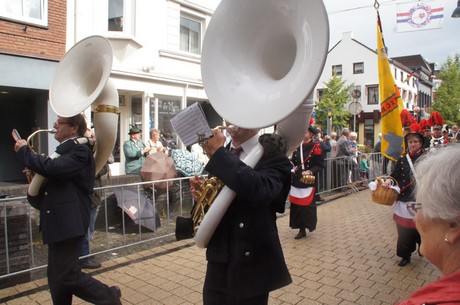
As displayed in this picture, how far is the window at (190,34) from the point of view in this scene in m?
11.1

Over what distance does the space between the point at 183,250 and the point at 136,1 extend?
6949mm

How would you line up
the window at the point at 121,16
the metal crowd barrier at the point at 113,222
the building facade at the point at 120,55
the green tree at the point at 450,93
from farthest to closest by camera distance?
the green tree at the point at 450,93
the window at the point at 121,16
the building facade at the point at 120,55
the metal crowd barrier at the point at 113,222

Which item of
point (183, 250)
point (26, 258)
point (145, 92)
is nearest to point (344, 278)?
point (183, 250)

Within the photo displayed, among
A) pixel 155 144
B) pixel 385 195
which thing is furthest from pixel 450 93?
pixel 385 195

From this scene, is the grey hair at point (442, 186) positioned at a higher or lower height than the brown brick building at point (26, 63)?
lower

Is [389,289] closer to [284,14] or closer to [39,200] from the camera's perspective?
[284,14]

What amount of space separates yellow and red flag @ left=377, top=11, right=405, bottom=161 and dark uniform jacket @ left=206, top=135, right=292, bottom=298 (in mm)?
3191

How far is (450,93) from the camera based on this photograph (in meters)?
35.8

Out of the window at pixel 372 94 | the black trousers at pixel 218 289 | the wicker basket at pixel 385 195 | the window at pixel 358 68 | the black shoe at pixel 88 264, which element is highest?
the window at pixel 358 68

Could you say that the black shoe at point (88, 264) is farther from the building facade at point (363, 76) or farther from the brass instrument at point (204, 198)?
the building facade at point (363, 76)

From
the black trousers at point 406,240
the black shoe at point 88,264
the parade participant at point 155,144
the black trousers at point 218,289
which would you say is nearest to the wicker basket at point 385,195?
the black trousers at point 406,240

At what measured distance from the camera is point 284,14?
1854 mm

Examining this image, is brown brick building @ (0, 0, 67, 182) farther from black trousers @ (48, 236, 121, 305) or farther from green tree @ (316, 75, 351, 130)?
green tree @ (316, 75, 351, 130)

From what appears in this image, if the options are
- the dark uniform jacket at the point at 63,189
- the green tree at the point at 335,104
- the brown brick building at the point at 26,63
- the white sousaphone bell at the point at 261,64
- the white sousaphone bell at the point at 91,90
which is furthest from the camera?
the green tree at the point at 335,104
